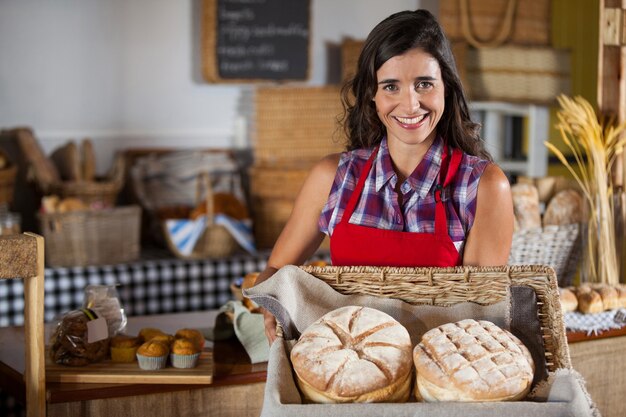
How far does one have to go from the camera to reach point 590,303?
3.03 metres

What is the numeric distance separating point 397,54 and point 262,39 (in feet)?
12.0

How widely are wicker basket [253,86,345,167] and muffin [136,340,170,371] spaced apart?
3137 millimetres

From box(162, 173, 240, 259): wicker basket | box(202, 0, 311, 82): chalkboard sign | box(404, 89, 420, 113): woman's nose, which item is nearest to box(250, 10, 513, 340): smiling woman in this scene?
box(404, 89, 420, 113): woman's nose

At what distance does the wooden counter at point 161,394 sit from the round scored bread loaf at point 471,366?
0.84 meters

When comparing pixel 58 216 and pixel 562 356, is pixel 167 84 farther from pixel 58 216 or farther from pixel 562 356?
pixel 562 356

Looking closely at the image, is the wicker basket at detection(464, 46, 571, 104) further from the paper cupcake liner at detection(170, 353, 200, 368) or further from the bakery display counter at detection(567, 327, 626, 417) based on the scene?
the paper cupcake liner at detection(170, 353, 200, 368)

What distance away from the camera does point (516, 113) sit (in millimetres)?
6219

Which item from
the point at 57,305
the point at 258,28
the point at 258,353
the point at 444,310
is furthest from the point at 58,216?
the point at 444,310

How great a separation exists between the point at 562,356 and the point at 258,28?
4.26 metres

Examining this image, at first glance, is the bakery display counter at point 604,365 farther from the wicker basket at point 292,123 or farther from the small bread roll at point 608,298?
the wicker basket at point 292,123

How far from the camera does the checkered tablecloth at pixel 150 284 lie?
439 cm

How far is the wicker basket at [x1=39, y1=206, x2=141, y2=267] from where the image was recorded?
177 inches

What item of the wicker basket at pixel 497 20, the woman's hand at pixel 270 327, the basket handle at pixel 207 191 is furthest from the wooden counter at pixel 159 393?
the wicker basket at pixel 497 20

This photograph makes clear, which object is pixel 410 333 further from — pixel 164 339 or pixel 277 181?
pixel 277 181
